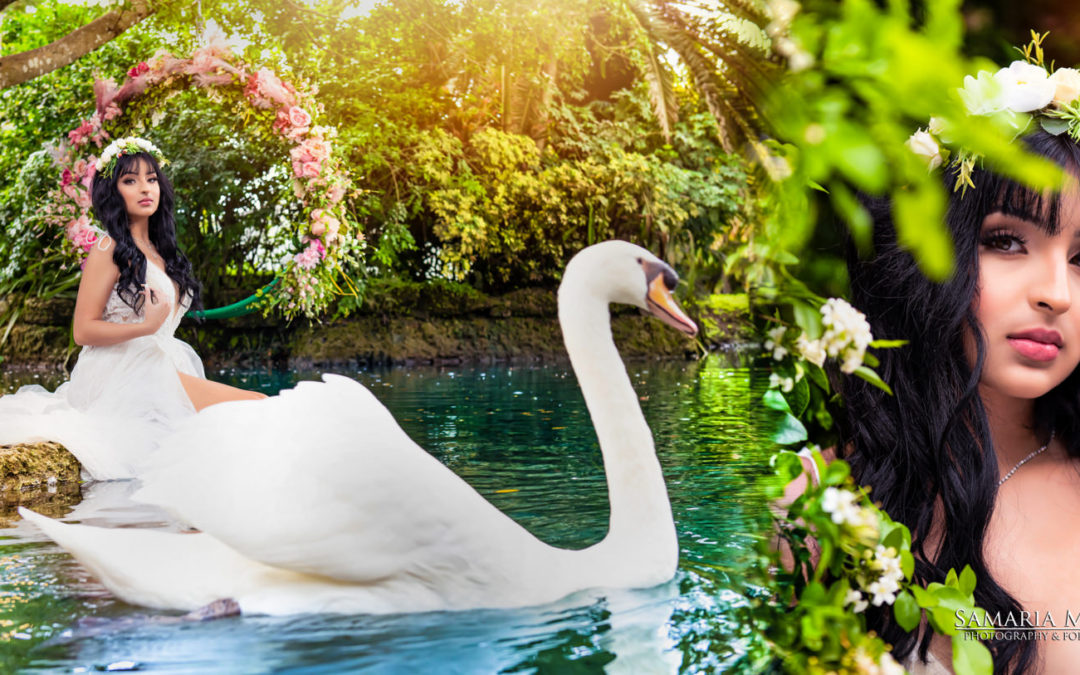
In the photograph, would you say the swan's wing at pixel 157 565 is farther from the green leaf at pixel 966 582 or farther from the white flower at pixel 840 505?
the green leaf at pixel 966 582

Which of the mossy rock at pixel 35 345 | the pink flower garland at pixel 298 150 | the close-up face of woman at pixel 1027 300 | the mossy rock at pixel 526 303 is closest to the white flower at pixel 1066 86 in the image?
the close-up face of woman at pixel 1027 300

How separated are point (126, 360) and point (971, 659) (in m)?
2.42

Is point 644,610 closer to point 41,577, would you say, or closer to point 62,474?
point 41,577

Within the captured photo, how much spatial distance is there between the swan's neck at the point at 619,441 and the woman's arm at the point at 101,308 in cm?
147

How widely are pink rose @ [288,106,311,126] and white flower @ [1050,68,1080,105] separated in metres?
1.84

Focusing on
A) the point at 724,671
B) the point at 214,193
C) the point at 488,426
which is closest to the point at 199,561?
the point at 724,671

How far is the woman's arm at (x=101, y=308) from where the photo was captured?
90.7 inches

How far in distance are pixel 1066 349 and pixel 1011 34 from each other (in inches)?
30.0

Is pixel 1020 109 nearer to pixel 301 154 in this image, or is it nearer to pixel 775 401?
pixel 775 401

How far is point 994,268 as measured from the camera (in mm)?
1127

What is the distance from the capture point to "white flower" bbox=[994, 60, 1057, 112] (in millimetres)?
1095

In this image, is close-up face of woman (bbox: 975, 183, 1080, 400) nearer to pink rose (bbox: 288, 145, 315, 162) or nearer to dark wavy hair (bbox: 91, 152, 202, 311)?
pink rose (bbox: 288, 145, 315, 162)

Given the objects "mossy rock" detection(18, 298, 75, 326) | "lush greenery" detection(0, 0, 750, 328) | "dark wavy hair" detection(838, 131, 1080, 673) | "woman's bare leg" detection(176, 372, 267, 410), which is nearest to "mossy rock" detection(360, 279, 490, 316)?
"lush greenery" detection(0, 0, 750, 328)

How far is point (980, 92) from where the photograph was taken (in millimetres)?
959
